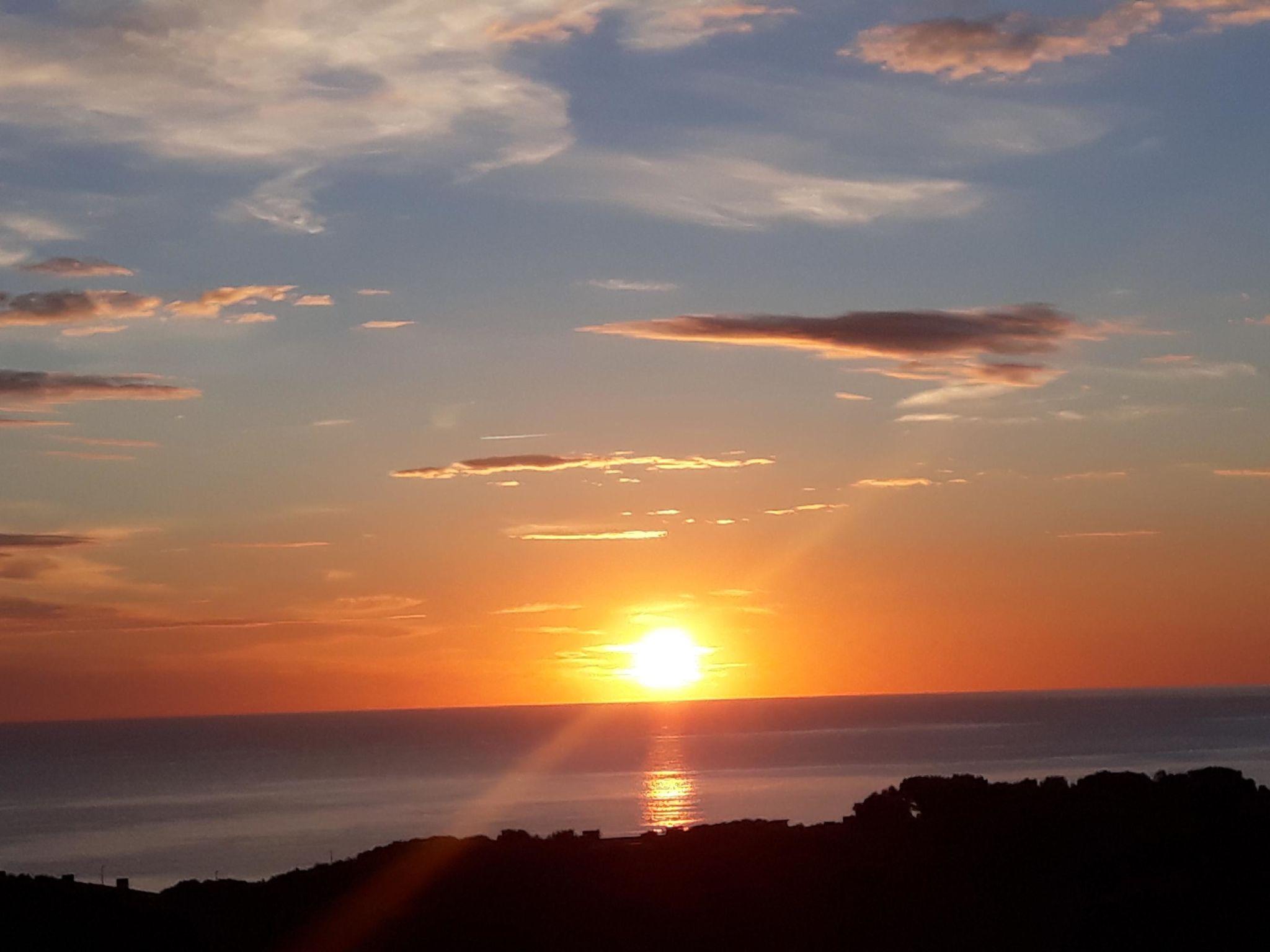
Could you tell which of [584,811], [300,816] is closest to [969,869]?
[584,811]

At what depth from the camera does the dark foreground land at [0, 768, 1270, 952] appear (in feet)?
107

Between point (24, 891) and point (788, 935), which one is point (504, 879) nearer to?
point (788, 935)

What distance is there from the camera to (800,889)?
1435 inches

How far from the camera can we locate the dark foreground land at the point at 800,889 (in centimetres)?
3256

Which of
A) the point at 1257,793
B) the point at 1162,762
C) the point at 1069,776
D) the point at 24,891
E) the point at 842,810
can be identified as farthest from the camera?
the point at 1162,762

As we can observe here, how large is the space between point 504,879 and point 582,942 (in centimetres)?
446

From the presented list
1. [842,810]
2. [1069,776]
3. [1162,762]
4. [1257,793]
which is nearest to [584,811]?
[842,810]

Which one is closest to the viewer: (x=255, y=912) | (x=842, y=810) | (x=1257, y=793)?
(x=255, y=912)

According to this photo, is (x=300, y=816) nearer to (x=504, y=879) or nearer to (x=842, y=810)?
(x=842, y=810)

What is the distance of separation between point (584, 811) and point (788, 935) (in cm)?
10420

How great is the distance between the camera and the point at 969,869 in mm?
37875

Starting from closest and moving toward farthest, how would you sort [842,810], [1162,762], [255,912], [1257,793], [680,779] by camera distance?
A: [255,912] < [1257,793] < [842,810] < [1162,762] < [680,779]

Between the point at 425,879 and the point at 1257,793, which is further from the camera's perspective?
the point at 1257,793

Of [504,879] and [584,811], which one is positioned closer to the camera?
[504,879]
